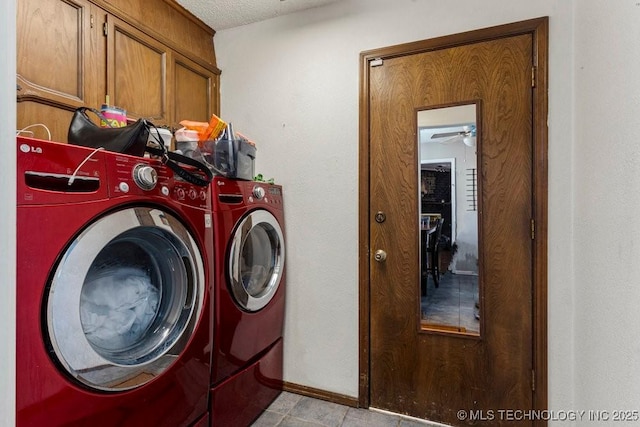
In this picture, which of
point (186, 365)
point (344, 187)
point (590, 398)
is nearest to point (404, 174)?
point (344, 187)

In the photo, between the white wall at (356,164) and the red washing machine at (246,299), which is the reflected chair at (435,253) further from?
the red washing machine at (246,299)

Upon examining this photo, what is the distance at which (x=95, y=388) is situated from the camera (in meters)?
0.91

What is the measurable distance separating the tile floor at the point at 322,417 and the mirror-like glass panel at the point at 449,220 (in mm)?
536

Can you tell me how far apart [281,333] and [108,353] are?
1.11m

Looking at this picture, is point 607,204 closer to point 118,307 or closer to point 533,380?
point 533,380

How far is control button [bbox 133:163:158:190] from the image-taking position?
1037mm

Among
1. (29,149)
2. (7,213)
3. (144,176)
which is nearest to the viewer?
(7,213)

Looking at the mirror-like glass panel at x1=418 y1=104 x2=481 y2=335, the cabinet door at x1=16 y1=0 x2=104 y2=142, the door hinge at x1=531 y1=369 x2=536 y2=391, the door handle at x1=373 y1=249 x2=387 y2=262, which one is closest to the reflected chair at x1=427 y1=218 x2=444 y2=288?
the mirror-like glass panel at x1=418 y1=104 x2=481 y2=335

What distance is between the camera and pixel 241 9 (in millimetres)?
1956

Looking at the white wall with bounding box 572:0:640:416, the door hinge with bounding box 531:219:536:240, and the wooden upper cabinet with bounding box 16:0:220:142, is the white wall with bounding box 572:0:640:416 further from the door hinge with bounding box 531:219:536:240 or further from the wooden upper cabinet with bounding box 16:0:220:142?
the wooden upper cabinet with bounding box 16:0:220:142

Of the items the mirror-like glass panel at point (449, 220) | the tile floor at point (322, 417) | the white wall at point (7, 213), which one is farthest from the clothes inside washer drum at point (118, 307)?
the mirror-like glass panel at point (449, 220)

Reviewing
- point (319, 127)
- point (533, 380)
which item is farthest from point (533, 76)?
point (533, 380)

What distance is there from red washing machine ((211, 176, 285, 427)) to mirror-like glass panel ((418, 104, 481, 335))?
0.85m

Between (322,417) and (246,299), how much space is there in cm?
80
